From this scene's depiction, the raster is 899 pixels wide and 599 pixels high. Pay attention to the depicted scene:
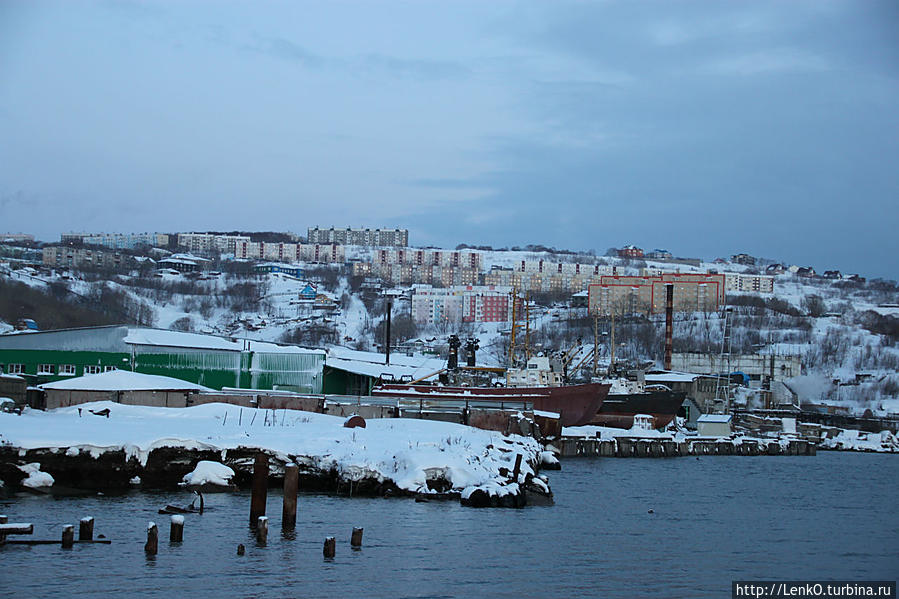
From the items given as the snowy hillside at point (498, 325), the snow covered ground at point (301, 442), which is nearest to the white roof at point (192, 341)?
the snow covered ground at point (301, 442)

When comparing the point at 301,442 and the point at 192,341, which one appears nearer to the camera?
the point at 301,442

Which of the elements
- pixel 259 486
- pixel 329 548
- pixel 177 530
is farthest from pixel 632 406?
pixel 177 530

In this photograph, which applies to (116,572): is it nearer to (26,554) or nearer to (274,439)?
(26,554)

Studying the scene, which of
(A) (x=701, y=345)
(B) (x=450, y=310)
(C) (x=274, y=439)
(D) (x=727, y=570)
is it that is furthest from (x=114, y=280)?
(D) (x=727, y=570)

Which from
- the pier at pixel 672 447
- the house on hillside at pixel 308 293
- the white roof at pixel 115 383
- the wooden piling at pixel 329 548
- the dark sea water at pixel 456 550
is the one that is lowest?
the pier at pixel 672 447

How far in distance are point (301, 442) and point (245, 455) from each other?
6.10ft

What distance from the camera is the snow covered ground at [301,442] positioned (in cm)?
2473

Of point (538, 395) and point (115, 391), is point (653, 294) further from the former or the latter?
point (115, 391)

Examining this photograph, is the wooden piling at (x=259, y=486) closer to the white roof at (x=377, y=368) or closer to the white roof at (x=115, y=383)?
the white roof at (x=115, y=383)

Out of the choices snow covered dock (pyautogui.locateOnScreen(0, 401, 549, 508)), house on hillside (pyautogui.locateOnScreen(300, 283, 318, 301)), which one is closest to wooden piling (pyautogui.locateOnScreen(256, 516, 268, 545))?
snow covered dock (pyautogui.locateOnScreen(0, 401, 549, 508))

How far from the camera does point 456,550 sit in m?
19.2

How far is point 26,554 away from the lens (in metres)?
16.6

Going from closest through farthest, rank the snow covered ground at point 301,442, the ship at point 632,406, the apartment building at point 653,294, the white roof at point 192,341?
the snow covered ground at point 301,442
the white roof at point 192,341
the ship at point 632,406
the apartment building at point 653,294

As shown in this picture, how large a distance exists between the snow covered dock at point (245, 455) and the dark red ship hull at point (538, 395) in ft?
75.4
